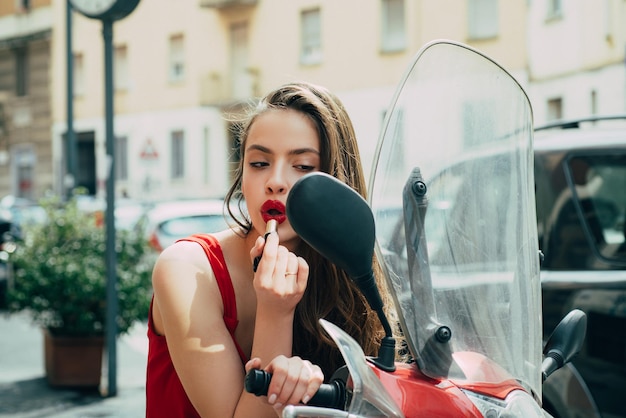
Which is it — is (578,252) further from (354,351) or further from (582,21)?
(582,21)

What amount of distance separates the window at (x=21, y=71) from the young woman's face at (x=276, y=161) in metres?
36.8

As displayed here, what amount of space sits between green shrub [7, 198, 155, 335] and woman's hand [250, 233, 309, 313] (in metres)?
5.56

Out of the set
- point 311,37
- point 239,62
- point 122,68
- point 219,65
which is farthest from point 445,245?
point 122,68

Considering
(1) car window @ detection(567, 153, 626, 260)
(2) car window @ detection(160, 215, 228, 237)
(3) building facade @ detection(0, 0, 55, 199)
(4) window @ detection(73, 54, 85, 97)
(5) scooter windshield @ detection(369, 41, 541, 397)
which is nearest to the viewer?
(5) scooter windshield @ detection(369, 41, 541, 397)

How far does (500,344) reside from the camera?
178 cm

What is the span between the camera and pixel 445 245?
1784 millimetres

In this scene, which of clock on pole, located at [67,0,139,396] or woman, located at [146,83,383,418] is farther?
clock on pole, located at [67,0,139,396]

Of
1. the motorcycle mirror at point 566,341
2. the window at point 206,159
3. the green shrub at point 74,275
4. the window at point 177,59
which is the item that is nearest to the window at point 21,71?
the window at point 177,59

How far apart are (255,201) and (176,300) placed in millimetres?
246

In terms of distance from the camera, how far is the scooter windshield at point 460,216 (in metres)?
1.69

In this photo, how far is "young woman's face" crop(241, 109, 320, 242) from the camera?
192 cm

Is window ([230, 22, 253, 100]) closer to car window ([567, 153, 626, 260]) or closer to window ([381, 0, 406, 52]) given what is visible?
window ([381, 0, 406, 52])

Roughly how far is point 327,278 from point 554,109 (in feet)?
71.3

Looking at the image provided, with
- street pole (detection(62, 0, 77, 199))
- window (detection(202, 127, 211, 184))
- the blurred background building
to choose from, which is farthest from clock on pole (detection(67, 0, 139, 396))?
window (detection(202, 127, 211, 184))
